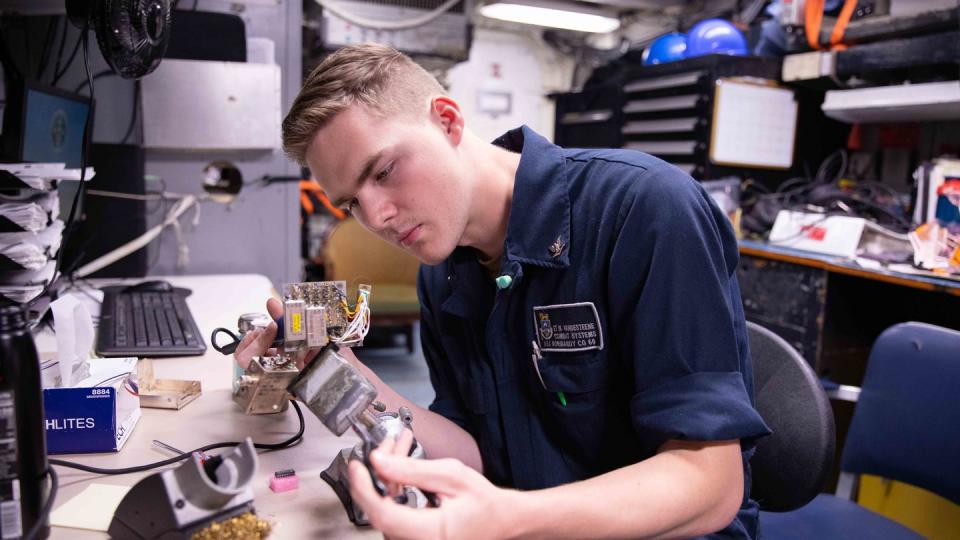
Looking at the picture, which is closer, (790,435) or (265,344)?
(265,344)

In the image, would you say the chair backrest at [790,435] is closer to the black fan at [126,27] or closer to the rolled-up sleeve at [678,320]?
the rolled-up sleeve at [678,320]

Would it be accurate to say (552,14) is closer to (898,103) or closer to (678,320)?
(898,103)

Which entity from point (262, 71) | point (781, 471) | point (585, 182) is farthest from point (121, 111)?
point (781, 471)

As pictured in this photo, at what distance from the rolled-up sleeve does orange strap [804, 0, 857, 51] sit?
2107 millimetres

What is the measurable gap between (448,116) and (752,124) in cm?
231

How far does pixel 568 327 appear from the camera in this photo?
88 cm

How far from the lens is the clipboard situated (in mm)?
2830

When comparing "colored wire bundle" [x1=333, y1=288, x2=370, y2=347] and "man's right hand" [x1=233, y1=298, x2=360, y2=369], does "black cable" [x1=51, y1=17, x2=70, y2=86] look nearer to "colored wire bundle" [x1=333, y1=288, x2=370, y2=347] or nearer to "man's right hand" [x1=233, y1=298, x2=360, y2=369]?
"man's right hand" [x1=233, y1=298, x2=360, y2=369]

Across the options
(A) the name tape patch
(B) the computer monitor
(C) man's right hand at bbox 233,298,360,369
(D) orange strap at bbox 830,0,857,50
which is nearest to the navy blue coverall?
(A) the name tape patch

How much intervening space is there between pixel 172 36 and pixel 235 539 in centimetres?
172

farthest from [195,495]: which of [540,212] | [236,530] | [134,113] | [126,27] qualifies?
[134,113]

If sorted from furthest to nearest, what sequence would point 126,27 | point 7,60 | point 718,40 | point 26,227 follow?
point 718,40 < point 7,60 < point 126,27 < point 26,227

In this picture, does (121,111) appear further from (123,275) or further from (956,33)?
(956,33)

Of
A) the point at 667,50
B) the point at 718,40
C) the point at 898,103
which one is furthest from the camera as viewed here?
the point at 667,50
